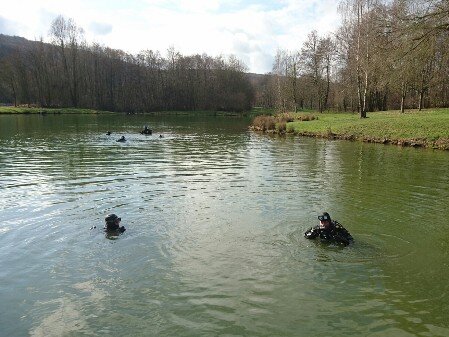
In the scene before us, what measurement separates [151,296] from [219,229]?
4.69 m

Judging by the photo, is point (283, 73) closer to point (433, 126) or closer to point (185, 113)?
point (185, 113)

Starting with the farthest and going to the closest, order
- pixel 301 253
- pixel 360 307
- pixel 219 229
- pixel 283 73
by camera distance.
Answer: pixel 283 73
pixel 219 229
pixel 301 253
pixel 360 307

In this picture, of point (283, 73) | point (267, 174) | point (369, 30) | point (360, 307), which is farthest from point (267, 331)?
point (283, 73)

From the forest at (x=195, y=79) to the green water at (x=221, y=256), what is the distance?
1376 inches

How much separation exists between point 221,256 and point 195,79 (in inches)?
5241

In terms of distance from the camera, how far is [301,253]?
Result: 1102 cm

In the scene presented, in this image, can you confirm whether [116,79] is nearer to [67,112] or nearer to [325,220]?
[67,112]

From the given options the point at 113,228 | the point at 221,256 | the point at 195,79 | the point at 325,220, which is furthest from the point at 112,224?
the point at 195,79

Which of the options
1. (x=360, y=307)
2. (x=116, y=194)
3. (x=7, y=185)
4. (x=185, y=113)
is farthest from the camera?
(x=185, y=113)

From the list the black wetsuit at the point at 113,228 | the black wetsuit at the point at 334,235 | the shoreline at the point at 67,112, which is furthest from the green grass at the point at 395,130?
the shoreline at the point at 67,112

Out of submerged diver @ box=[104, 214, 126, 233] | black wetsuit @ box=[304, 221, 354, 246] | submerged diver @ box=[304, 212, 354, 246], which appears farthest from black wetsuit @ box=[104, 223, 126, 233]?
submerged diver @ box=[304, 212, 354, 246]

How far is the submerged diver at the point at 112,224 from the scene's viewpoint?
12367 mm

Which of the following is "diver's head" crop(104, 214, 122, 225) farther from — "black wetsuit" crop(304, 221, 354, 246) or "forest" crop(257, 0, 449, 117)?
"forest" crop(257, 0, 449, 117)

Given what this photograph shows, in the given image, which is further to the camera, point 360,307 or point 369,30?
point 369,30
